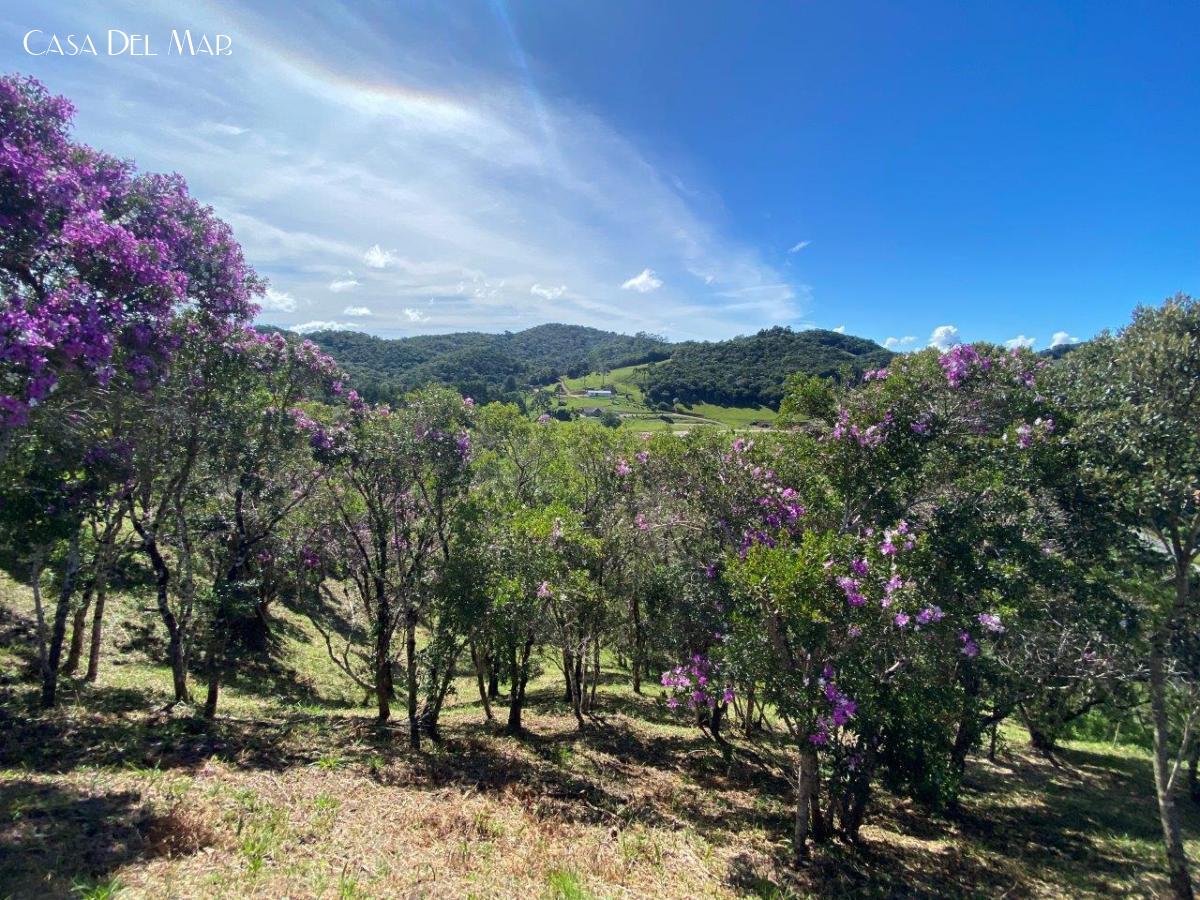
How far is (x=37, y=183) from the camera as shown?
6750 millimetres

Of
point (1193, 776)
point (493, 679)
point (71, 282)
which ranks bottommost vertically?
point (1193, 776)

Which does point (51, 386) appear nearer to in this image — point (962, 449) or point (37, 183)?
point (37, 183)

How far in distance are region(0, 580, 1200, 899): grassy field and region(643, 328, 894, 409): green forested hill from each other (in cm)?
10892

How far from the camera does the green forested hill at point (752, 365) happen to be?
456 feet

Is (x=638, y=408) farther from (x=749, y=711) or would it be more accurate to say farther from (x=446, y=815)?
(x=446, y=815)

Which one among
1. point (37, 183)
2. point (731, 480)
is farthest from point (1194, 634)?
point (37, 183)

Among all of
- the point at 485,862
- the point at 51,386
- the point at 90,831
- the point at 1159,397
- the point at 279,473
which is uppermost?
the point at 1159,397

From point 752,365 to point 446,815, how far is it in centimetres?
16561

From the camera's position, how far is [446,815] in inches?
365

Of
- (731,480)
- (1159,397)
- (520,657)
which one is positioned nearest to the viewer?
(1159,397)

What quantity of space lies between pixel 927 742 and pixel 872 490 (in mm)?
4691

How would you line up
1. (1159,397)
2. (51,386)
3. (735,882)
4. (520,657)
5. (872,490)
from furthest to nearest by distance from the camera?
(520,657)
(872,490)
(1159,397)
(735,882)
(51,386)

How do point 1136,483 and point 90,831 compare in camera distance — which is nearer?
point 90,831

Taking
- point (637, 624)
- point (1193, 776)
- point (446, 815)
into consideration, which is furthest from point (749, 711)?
point (1193, 776)
